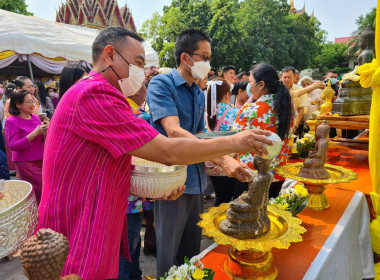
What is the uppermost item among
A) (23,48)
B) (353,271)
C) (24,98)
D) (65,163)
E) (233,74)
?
(23,48)

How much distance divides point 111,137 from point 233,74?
15.7ft

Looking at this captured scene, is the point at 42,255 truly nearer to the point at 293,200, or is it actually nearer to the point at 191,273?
the point at 191,273

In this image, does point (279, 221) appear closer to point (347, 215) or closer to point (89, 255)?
point (347, 215)

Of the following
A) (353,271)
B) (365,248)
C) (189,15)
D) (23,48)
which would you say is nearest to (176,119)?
(353,271)

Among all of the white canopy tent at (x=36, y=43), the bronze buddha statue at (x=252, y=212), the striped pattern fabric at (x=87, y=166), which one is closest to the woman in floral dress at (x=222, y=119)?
the bronze buddha statue at (x=252, y=212)

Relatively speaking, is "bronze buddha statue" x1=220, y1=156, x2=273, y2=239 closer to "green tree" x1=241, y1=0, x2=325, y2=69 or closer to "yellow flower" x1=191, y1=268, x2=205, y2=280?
"yellow flower" x1=191, y1=268, x2=205, y2=280

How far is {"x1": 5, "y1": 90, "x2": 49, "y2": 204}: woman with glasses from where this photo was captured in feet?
9.04

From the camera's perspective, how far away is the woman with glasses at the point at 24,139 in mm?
2756

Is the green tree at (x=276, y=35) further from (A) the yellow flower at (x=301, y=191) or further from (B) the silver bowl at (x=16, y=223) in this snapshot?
(B) the silver bowl at (x=16, y=223)

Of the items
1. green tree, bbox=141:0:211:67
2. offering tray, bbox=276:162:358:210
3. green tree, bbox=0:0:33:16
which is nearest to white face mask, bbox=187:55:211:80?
offering tray, bbox=276:162:358:210

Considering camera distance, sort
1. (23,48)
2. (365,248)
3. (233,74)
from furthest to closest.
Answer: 1. (23,48)
2. (233,74)
3. (365,248)

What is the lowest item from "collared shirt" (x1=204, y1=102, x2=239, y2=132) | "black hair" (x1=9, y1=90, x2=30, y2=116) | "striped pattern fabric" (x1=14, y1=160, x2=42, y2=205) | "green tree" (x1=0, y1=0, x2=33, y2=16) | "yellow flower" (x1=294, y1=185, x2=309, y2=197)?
"striped pattern fabric" (x1=14, y1=160, x2=42, y2=205)

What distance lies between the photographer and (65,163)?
925 millimetres

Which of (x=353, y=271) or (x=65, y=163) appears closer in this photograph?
(x=65, y=163)
